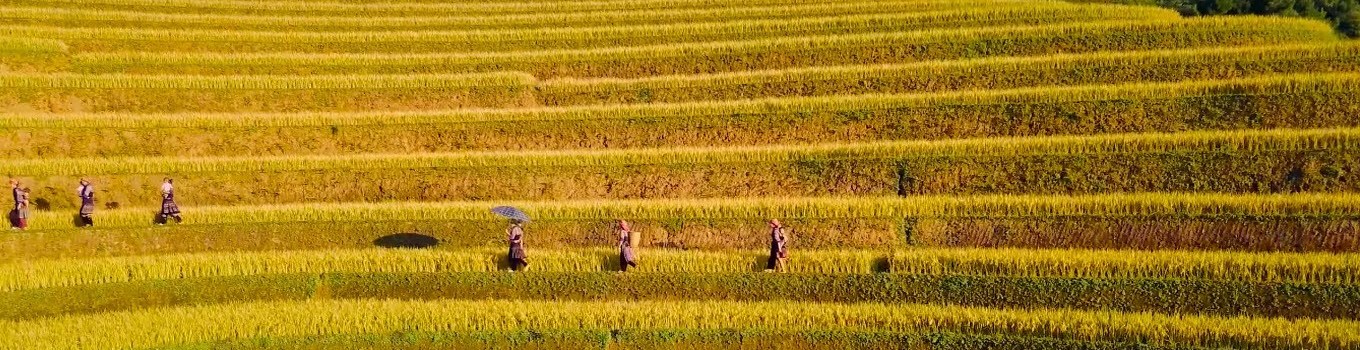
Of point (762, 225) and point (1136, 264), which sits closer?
point (1136, 264)

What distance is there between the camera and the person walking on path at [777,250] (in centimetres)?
1664

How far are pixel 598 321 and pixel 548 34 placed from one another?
20.7 metres

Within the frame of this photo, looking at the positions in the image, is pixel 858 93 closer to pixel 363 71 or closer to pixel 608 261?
pixel 608 261

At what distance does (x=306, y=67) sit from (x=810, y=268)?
1877 cm

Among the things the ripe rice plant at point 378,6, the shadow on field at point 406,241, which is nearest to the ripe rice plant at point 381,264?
the shadow on field at point 406,241

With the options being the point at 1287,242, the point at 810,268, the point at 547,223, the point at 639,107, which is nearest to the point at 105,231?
the point at 547,223

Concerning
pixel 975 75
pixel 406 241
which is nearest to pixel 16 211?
pixel 406 241

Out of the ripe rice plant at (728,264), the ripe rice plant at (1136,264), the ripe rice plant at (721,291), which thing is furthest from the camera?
the ripe rice plant at (728,264)

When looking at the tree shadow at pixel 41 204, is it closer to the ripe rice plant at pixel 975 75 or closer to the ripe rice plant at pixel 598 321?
the ripe rice plant at pixel 598 321

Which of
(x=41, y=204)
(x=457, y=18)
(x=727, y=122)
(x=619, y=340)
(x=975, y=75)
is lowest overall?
(x=619, y=340)

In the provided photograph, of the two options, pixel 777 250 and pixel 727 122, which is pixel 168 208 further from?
pixel 777 250

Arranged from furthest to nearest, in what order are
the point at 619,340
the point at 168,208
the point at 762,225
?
the point at 168,208, the point at 762,225, the point at 619,340

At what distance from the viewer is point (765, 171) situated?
862 inches

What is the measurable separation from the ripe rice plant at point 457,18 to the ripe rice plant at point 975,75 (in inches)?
319
